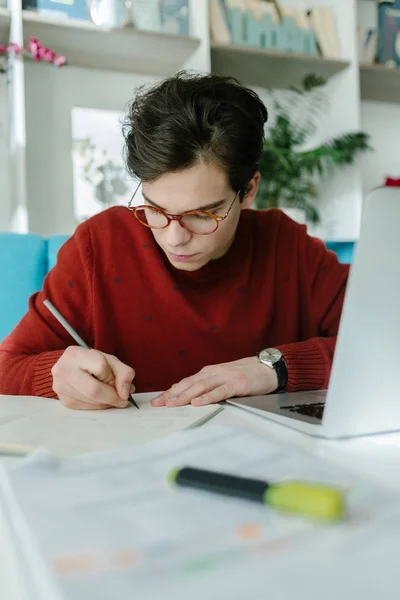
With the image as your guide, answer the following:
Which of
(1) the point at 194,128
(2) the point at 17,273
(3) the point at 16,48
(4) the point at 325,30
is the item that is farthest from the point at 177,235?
(4) the point at 325,30

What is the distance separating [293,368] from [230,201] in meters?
0.32

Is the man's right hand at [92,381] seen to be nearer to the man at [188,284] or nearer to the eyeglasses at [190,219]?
the man at [188,284]

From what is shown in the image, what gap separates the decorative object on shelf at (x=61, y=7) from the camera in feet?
7.61

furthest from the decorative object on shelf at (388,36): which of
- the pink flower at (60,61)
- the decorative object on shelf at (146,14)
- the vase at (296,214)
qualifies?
the pink flower at (60,61)

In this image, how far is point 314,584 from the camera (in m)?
0.29

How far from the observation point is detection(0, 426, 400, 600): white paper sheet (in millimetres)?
283

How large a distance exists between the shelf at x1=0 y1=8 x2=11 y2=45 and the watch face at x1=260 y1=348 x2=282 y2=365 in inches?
77.3

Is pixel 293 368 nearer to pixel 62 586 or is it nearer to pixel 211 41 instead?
pixel 62 586

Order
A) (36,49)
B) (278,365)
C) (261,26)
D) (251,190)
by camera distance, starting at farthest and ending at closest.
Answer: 1. (261,26)
2. (36,49)
3. (251,190)
4. (278,365)

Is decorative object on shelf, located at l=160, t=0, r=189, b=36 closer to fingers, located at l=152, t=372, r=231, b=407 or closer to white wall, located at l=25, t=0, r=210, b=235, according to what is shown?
white wall, located at l=25, t=0, r=210, b=235

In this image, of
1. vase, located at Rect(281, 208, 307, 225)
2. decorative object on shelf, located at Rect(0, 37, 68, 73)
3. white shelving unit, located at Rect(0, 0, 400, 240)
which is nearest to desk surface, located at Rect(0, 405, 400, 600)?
white shelving unit, located at Rect(0, 0, 400, 240)

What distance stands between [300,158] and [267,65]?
466 millimetres

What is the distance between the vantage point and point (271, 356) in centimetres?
91

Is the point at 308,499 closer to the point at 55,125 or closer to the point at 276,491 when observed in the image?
the point at 276,491
